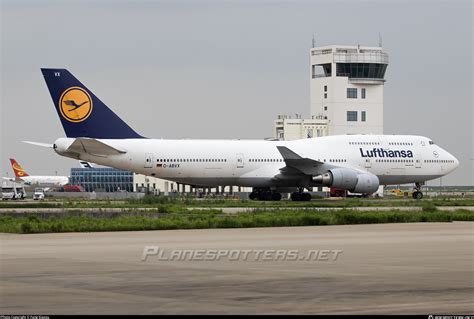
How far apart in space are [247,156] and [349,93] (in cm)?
5960

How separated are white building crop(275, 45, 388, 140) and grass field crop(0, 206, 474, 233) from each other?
7982 centimetres

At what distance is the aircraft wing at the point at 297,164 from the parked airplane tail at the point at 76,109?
461 inches

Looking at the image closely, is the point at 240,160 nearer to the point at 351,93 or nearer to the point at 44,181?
the point at 351,93

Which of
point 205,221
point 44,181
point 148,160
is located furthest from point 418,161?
point 44,181

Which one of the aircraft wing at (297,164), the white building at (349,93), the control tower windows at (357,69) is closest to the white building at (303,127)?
the white building at (349,93)

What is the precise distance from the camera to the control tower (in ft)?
403

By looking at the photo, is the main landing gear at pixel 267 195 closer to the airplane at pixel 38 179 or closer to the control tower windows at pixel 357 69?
the control tower windows at pixel 357 69

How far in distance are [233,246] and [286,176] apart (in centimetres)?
3938

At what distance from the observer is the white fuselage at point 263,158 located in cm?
6288

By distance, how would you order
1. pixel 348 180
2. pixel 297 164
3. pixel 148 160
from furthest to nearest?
pixel 297 164 < pixel 348 180 < pixel 148 160

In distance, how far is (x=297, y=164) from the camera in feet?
216

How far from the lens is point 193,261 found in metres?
22.6

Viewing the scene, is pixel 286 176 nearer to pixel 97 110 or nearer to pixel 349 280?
pixel 97 110

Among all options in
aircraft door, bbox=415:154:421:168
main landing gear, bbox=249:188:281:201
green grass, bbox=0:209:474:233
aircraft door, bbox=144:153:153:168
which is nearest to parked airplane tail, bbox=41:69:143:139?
aircraft door, bbox=144:153:153:168
